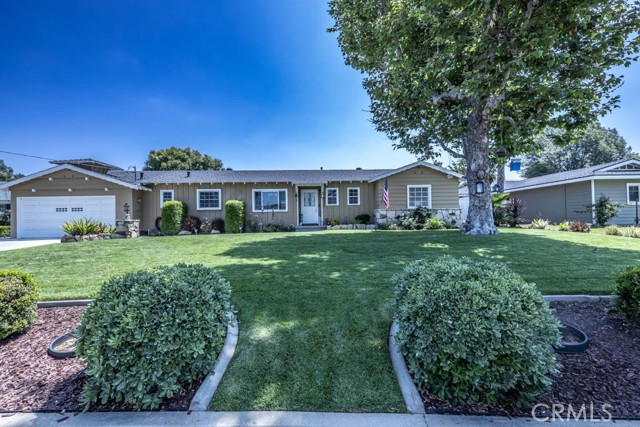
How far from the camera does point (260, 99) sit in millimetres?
14109

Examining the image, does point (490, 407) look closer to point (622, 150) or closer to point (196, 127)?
point (196, 127)

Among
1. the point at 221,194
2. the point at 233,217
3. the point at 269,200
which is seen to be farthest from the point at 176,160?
the point at 233,217

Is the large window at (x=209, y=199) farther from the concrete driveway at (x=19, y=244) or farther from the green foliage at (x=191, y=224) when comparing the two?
the concrete driveway at (x=19, y=244)

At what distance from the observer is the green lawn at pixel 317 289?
2.31m

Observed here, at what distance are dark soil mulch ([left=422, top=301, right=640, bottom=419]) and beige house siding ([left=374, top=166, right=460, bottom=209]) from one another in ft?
40.1

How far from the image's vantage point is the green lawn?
7.58 feet

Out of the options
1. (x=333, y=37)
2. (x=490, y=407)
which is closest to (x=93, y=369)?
(x=490, y=407)

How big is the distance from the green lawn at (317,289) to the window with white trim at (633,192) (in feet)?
38.4

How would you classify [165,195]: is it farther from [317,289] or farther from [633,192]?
[633,192]

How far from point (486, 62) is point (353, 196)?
10.1 m

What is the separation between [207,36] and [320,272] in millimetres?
10227

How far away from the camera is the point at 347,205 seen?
16.1 metres

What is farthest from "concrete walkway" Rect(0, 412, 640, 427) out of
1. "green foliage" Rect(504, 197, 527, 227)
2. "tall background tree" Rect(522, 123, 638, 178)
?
A: "tall background tree" Rect(522, 123, 638, 178)

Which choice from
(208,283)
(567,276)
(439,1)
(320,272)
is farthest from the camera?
(439,1)
